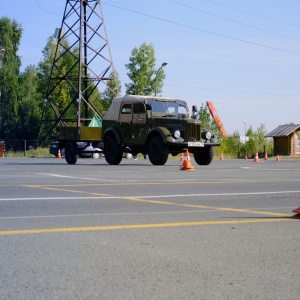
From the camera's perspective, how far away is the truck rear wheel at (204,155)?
27703 mm

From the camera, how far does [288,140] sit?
72.6 m

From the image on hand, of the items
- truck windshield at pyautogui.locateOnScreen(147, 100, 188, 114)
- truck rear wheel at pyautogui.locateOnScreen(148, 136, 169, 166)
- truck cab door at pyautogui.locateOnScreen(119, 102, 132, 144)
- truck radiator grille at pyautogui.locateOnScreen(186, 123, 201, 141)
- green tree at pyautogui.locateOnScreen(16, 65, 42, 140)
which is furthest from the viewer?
green tree at pyautogui.locateOnScreen(16, 65, 42, 140)

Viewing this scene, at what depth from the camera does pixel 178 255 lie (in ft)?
22.5

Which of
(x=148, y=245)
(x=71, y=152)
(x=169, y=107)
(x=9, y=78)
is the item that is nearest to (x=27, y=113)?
(x=9, y=78)

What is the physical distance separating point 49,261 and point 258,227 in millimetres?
3281

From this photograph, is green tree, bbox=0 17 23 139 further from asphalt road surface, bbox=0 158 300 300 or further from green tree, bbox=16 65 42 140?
asphalt road surface, bbox=0 158 300 300

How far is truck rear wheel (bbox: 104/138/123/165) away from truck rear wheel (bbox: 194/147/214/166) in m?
3.02

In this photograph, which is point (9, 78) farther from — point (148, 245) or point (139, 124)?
point (148, 245)

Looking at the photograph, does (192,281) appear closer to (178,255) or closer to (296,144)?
(178,255)

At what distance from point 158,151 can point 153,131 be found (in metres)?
0.76

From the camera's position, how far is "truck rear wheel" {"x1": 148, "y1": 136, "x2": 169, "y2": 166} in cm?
2602

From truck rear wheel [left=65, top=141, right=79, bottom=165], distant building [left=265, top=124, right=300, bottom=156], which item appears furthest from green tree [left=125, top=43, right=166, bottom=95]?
truck rear wheel [left=65, top=141, right=79, bottom=165]

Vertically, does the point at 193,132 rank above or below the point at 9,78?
below

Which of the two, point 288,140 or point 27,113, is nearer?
point 288,140
